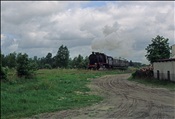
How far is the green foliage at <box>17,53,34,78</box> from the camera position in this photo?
3023 cm

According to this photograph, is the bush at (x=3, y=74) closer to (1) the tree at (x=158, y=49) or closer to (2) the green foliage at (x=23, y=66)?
(2) the green foliage at (x=23, y=66)

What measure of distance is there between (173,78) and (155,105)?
40.5ft

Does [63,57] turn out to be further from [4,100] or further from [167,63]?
[4,100]

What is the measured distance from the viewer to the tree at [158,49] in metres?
42.8

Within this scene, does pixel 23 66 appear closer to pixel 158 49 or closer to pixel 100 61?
pixel 158 49

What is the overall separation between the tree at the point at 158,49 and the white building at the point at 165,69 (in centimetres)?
1078

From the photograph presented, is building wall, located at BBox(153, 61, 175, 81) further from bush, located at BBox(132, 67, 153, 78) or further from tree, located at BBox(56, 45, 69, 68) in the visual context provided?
tree, located at BBox(56, 45, 69, 68)

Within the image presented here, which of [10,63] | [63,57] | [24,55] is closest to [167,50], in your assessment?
[24,55]

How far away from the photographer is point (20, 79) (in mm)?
28312

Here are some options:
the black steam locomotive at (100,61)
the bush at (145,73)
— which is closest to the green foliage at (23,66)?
the bush at (145,73)

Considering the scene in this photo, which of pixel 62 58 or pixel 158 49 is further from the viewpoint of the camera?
pixel 62 58

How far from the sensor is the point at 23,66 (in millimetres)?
30281

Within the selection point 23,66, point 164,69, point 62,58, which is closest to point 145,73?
point 164,69

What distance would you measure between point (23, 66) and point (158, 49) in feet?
69.8
